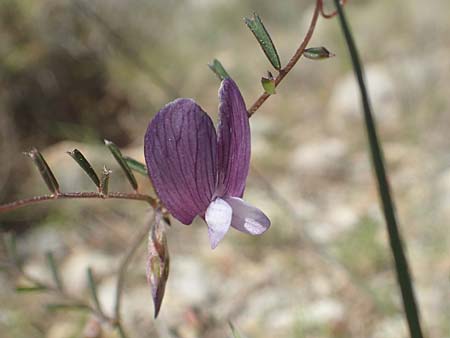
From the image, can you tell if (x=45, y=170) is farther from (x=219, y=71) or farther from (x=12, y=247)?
(x=12, y=247)

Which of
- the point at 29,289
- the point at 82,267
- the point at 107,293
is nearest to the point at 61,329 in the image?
the point at 107,293

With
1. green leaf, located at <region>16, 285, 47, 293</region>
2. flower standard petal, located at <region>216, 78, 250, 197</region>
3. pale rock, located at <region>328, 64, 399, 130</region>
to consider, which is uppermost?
pale rock, located at <region>328, 64, 399, 130</region>

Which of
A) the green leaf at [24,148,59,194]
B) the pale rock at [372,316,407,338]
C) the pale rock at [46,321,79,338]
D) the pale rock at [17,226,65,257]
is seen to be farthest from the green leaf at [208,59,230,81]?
the pale rock at [17,226,65,257]

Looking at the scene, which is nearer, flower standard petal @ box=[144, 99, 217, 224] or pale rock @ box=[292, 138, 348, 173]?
flower standard petal @ box=[144, 99, 217, 224]

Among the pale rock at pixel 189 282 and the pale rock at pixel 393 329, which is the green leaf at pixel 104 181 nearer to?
the pale rock at pixel 393 329

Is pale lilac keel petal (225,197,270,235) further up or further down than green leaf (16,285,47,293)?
further up

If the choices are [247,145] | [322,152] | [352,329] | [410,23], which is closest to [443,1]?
[410,23]

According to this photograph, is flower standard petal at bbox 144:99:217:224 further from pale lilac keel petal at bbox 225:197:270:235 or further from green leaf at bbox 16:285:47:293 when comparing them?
green leaf at bbox 16:285:47:293
